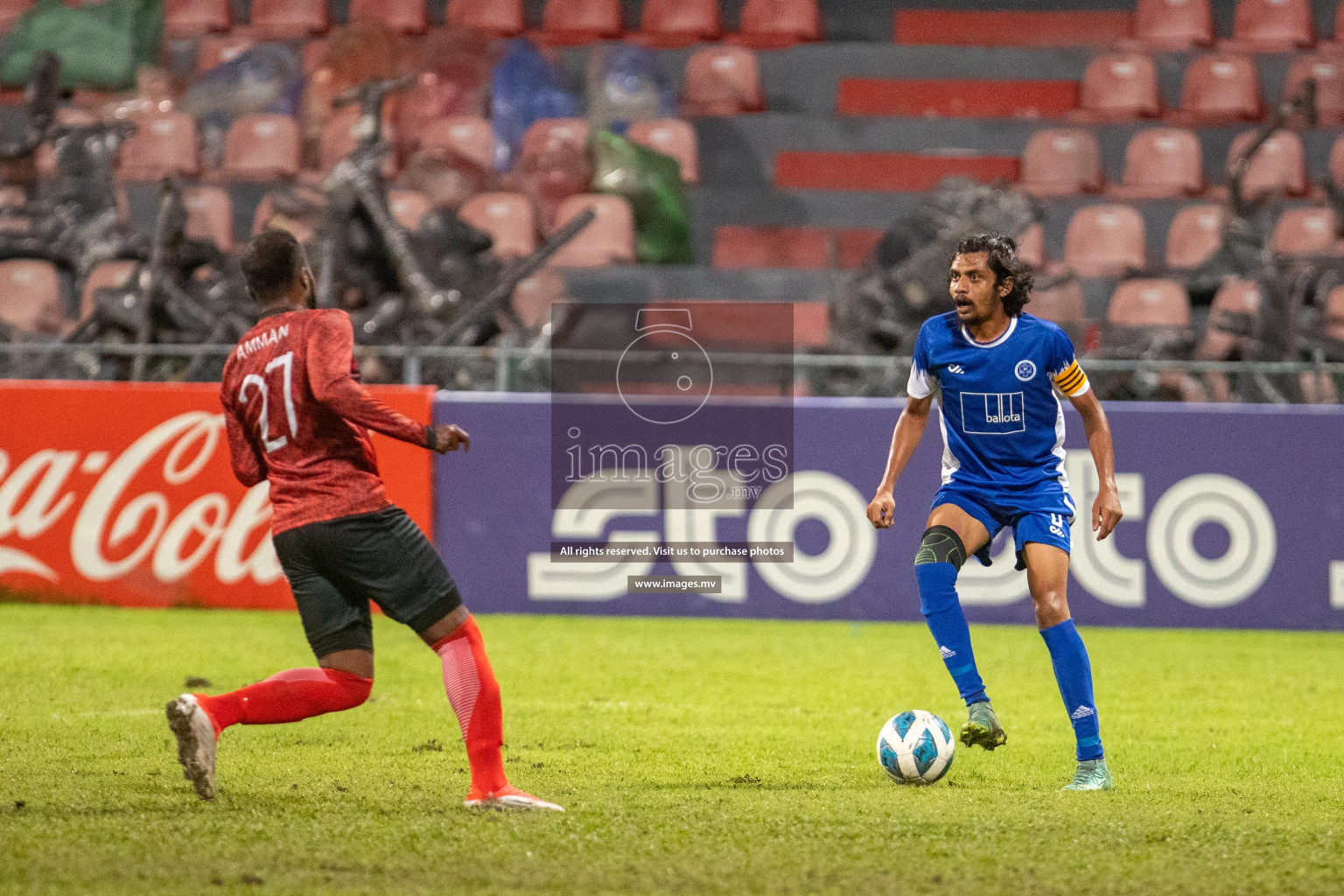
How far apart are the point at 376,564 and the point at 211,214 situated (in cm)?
1147

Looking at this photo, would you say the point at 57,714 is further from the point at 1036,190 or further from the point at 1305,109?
the point at 1305,109

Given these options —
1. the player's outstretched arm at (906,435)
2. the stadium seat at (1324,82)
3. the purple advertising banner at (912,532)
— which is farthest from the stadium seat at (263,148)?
the player's outstretched arm at (906,435)

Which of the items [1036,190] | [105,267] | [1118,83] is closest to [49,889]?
[105,267]

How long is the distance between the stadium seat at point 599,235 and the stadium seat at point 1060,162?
4.09 metres

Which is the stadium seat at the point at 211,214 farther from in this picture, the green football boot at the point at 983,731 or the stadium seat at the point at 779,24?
the green football boot at the point at 983,731

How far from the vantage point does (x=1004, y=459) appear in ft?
19.5

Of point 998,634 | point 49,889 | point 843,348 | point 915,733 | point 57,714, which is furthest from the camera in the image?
point 843,348

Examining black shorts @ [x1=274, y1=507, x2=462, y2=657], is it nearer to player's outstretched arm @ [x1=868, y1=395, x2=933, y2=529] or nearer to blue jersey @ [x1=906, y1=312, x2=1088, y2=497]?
player's outstretched arm @ [x1=868, y1=395, x2=933, y2=529]

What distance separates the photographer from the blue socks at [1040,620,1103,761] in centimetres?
568

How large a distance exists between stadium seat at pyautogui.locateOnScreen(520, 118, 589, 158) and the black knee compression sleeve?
1066 centimetres

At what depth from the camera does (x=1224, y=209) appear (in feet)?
51.4

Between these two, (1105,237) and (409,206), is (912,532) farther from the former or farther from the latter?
(409,206)

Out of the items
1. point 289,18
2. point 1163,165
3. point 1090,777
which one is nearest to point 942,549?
point 1090,777

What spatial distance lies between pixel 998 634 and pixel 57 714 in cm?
566
